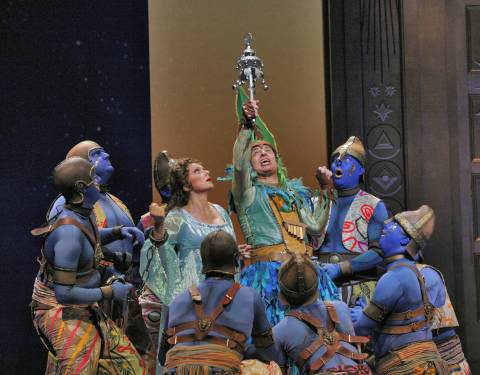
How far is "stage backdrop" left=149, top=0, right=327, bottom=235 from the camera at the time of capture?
7465mm

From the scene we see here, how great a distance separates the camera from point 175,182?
567cm

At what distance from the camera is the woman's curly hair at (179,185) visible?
563 cm

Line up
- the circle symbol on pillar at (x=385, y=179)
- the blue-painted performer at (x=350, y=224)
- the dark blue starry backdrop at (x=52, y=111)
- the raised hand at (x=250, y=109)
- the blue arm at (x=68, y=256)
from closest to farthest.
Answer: the blue arm at (x=68, y=256) < the raised hand at (x=250, y=109) < the blue-painted performer at (x=350, y=224) < the dark blue starry backdrop at (x=52, y=111) < the circle symbol on pillar at (x=385, y=179)

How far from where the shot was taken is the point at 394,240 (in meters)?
4.90

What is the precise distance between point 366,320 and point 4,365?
314 cm

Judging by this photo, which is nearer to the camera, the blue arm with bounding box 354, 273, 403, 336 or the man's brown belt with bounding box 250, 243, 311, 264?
the blue arm with bounding box 354, 273, 403, 336

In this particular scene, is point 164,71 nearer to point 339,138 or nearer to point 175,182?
point 339,138

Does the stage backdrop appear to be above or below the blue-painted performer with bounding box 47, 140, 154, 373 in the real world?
above

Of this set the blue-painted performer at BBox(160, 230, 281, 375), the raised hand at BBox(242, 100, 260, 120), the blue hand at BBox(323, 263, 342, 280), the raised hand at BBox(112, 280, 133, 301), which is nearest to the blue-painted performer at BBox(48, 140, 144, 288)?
the raised hand at BBox(112, 280, 133, 301)

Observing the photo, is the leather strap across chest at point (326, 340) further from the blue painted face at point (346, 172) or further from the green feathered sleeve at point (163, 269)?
the blue painted face at point (346, 172)

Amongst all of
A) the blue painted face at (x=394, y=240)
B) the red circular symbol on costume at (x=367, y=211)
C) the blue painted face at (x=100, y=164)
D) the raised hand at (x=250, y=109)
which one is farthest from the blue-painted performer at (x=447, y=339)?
the blue painted face at (x=100, y=164)

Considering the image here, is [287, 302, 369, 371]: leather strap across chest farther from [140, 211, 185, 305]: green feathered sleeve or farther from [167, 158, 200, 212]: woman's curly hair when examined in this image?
[167, 158, 200, 212]: woman's curly hair

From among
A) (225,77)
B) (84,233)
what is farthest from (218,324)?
(225,77)

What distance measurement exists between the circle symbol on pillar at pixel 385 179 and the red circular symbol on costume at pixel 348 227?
108cm
